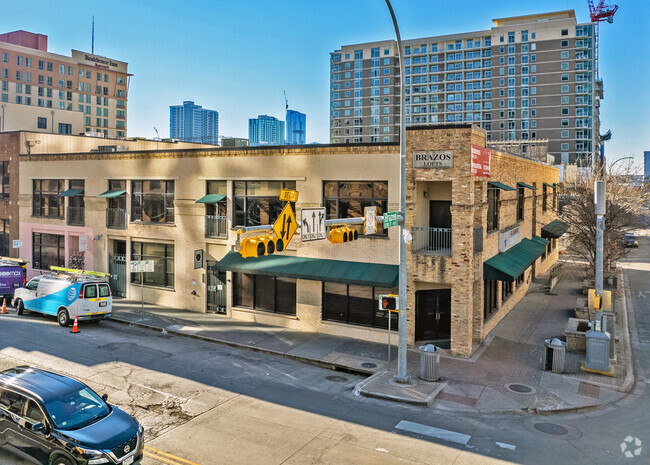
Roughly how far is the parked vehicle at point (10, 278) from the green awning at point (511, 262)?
74.0 feet

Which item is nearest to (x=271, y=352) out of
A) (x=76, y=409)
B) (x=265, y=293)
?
(x=265, y=293)

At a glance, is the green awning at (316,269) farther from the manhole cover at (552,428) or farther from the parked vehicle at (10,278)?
the parked vehicle at (10,278)

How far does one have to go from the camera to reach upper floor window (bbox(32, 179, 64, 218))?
31.6m

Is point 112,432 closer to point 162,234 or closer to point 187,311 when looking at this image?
point 187,311

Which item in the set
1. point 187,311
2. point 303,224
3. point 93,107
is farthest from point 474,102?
point 303,224

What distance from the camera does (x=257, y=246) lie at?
11688mm

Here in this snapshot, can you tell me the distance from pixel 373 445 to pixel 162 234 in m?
18.0

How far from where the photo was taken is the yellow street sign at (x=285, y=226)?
13062 millimetres

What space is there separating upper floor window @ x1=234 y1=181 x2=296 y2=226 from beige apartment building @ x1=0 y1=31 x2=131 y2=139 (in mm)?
67423

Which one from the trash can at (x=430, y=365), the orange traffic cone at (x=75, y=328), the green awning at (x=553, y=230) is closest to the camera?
the trash can at (x=430, y=365)

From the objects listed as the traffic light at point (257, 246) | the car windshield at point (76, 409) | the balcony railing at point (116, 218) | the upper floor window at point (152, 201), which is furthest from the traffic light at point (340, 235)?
the balcony railing at point (116, 218)

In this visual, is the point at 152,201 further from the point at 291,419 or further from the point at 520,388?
the point at 520,388

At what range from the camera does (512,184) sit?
26391 mm

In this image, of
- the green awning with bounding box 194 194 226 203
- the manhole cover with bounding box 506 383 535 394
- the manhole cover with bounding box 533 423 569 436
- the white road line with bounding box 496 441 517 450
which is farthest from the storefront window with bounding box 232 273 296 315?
the white road line with bounding box 496 441 517 450
